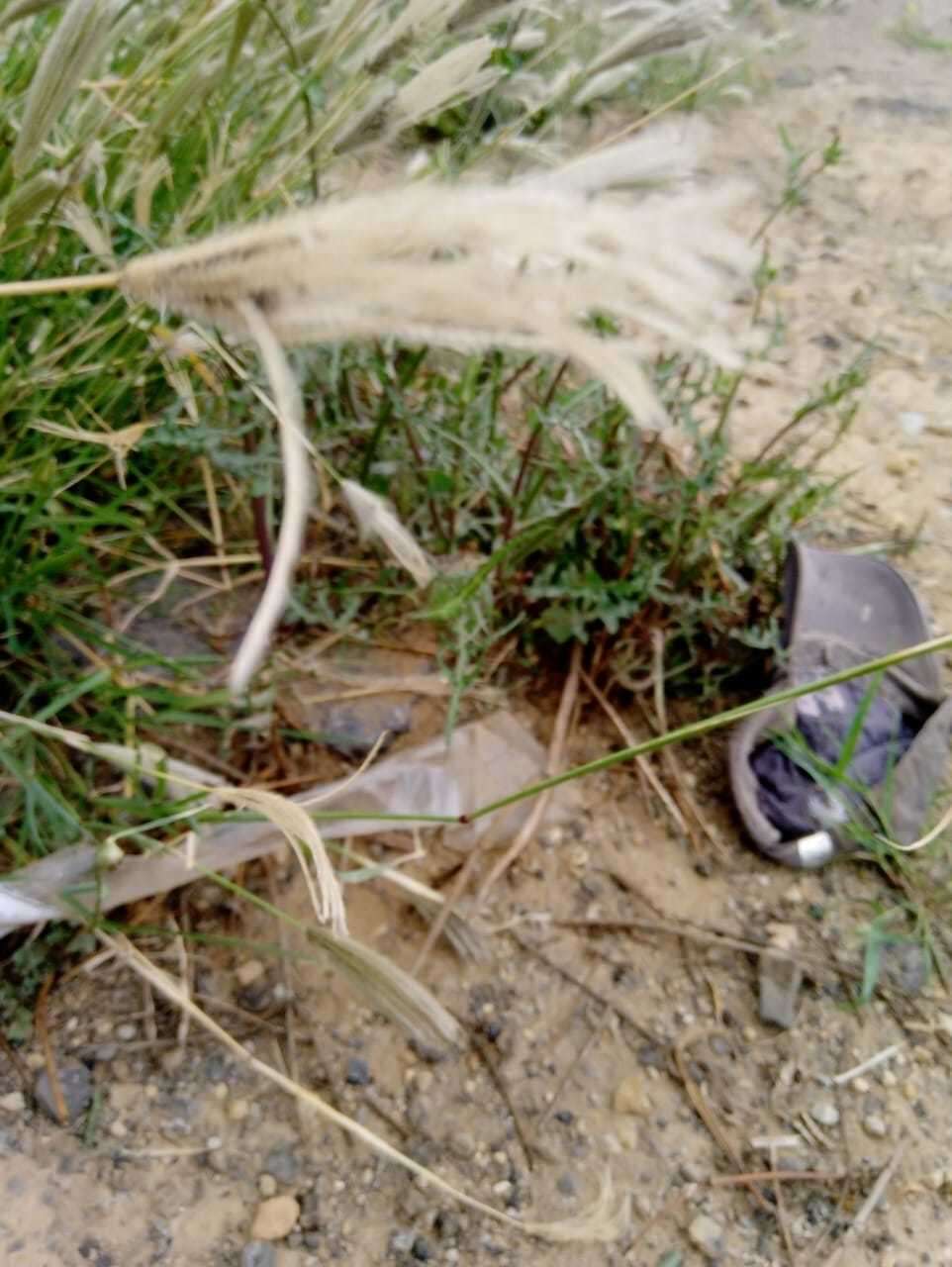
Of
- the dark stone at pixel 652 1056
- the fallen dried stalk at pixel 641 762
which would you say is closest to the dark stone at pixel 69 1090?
the dark stone at pixel 652 1056

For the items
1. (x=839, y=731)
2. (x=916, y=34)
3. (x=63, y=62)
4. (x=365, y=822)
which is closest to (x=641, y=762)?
(x=839, y=731)

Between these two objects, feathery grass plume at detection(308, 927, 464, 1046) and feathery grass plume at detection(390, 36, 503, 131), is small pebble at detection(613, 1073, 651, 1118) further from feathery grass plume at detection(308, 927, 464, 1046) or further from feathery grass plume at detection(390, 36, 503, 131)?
feathery grass plume at detection(390, 36, 503, 131)

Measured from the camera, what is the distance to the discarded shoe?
1.07 meters

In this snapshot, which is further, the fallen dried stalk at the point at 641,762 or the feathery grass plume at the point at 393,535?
the fallen dried stalk at the point at 641,762

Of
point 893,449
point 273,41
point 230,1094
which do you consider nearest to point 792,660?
point 893,449

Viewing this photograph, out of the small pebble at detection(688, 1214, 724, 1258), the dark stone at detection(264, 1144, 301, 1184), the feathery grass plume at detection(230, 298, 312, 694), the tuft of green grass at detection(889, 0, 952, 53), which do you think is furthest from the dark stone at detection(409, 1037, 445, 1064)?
the tuft of green grass at detection(889, 0, 952, 53)

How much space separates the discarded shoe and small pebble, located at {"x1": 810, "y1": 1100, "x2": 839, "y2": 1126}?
0.21 metres

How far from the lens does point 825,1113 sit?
3.10 ft

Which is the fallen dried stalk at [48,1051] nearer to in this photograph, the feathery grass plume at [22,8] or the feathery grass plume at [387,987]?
the feathery grass plume at [387,987]

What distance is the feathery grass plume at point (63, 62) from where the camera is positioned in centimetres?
63

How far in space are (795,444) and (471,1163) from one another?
0.74m

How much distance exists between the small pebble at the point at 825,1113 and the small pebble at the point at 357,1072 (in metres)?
0.37

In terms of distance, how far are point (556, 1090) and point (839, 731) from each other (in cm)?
46

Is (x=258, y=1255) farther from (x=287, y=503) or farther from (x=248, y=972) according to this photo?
(x=287, y=503)
